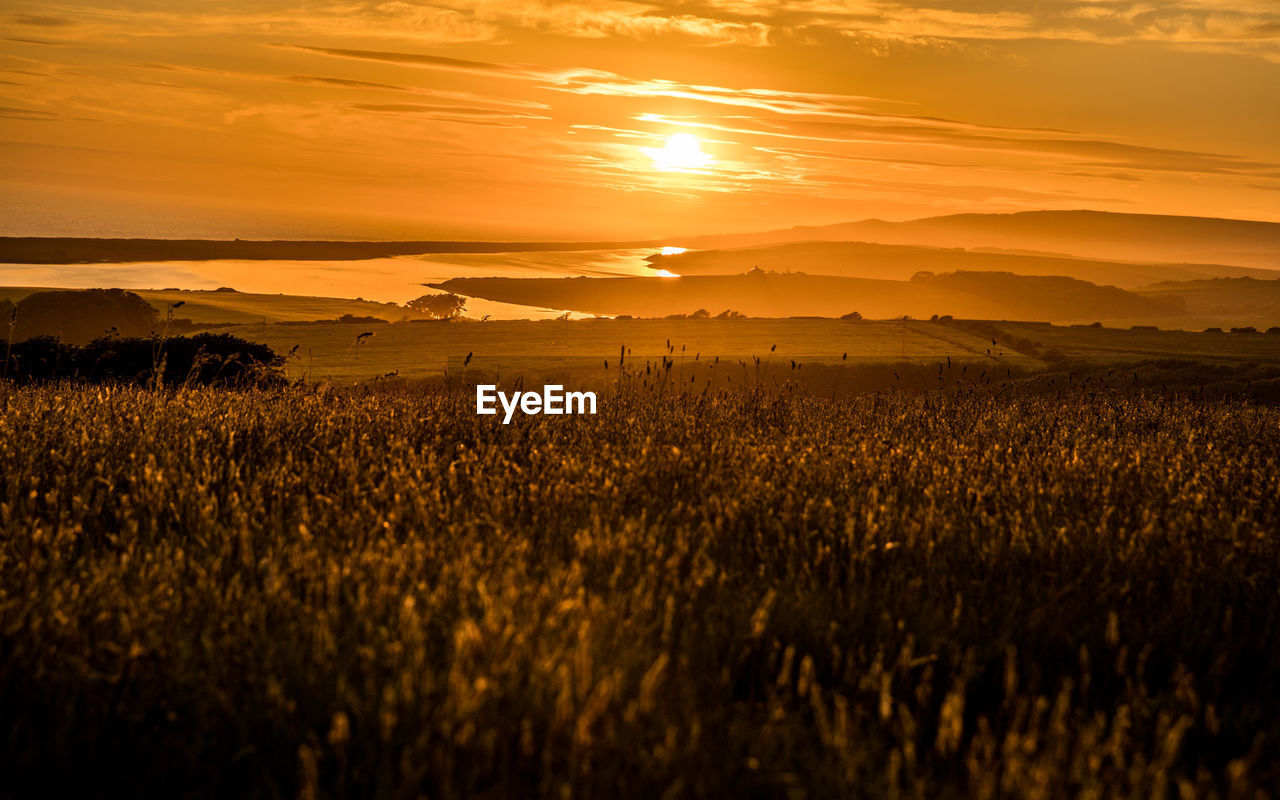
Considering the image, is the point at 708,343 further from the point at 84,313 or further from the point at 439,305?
the point at 439,305

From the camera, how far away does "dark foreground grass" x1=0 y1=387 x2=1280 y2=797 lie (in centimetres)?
240

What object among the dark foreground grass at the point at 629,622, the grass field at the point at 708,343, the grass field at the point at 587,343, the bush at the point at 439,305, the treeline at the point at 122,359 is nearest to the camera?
the dark foreground grass at the point at 629,622

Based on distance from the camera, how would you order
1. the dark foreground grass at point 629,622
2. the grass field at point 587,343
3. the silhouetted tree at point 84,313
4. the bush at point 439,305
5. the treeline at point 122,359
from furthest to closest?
the bush at point 439,305, the silhouetted tree at point 84,313, the grass field at point 587,343, the treeline at point 122,359, the dark foreground grass at point 629,622

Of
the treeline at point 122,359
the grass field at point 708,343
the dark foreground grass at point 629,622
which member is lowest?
the dark foreground grass at point 629,622

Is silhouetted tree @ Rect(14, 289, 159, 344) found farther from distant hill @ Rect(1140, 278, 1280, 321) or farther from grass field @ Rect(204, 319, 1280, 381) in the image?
distant hill @ Rect(1140, 278, 1280, 321)

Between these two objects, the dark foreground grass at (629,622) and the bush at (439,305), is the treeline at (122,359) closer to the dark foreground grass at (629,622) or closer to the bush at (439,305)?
the dark foreground grass at (629,622)

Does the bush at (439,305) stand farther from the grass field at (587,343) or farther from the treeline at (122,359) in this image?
the treeline at (122,359)

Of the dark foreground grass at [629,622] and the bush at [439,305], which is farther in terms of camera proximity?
the bush at [439,305]

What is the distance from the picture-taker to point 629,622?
9.51 ft

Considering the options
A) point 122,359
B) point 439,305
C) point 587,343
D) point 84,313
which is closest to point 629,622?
point 122,359

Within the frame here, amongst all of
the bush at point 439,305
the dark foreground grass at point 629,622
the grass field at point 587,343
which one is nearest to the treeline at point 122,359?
the dark foreground grass at point 629,622

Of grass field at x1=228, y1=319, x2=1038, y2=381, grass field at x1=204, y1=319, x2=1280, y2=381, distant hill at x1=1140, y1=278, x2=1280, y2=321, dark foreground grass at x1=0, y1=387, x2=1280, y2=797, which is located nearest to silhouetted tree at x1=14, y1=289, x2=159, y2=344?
grass field at x1=228, y1=319, x2=1038, y2=381

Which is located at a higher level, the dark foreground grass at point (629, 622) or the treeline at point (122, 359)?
the treeline at point (122, 359)

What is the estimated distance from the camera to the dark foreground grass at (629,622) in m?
2.40
